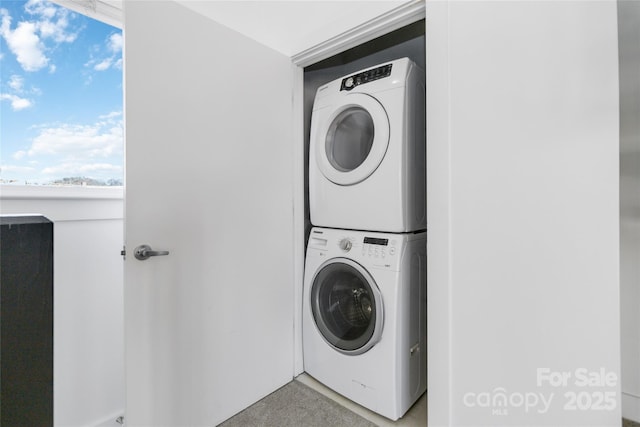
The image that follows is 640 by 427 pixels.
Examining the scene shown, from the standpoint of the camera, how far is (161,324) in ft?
3.88

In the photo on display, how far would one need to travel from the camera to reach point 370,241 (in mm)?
1524

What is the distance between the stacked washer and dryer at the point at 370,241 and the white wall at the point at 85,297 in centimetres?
99

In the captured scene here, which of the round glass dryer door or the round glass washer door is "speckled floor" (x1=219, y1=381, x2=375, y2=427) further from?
the round glass washer door

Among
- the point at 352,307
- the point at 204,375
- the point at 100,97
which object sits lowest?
the point at 204,375

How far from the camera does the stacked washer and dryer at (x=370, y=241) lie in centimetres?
143

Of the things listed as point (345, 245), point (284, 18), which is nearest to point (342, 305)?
point (345, 245)

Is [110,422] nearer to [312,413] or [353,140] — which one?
[312,413]

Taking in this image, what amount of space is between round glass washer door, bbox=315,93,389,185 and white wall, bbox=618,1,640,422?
3.47ft

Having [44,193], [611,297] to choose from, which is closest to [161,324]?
[44,193]

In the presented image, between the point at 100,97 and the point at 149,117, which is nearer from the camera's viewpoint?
the point at 149,117

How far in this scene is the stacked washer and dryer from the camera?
1430 millimetres

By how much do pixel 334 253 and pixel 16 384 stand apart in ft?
4.13

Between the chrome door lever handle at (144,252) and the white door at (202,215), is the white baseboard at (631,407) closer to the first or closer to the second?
the white door at (202,215)

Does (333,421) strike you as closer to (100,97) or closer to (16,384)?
(16,384)
